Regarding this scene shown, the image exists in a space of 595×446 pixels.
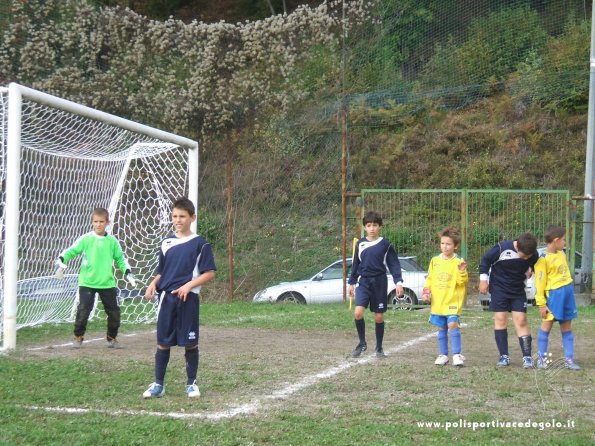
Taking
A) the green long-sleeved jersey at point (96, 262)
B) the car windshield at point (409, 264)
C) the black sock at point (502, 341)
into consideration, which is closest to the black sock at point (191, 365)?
the green long-sleeved jersey at point (96, 262)

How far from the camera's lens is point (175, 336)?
21.2 feet

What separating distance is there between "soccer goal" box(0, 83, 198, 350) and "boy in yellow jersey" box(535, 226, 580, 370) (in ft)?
17.8

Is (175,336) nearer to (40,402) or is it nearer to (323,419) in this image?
(40,402)

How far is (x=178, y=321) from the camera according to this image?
6449mm

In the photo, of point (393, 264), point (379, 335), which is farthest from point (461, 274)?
point (379, 335)

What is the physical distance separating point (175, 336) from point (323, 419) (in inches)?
58.9

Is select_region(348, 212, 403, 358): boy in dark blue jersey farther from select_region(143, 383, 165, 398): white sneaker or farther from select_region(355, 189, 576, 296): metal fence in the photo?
select_region(355, 189, 576, 296): metal fence

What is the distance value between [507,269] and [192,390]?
3.59 m

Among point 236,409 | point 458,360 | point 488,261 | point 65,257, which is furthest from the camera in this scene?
point 65,257

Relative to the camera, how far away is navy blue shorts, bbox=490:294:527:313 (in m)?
8.28

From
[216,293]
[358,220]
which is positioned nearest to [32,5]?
[216,293]

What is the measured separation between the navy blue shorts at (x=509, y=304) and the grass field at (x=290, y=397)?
56 cm

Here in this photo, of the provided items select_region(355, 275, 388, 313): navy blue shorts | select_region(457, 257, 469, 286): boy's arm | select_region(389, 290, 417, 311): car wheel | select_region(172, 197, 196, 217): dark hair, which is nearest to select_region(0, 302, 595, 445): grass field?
select_region(355, 275, 388, 313): navy blue shorts

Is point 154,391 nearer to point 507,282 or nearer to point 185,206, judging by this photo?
point 185,206
